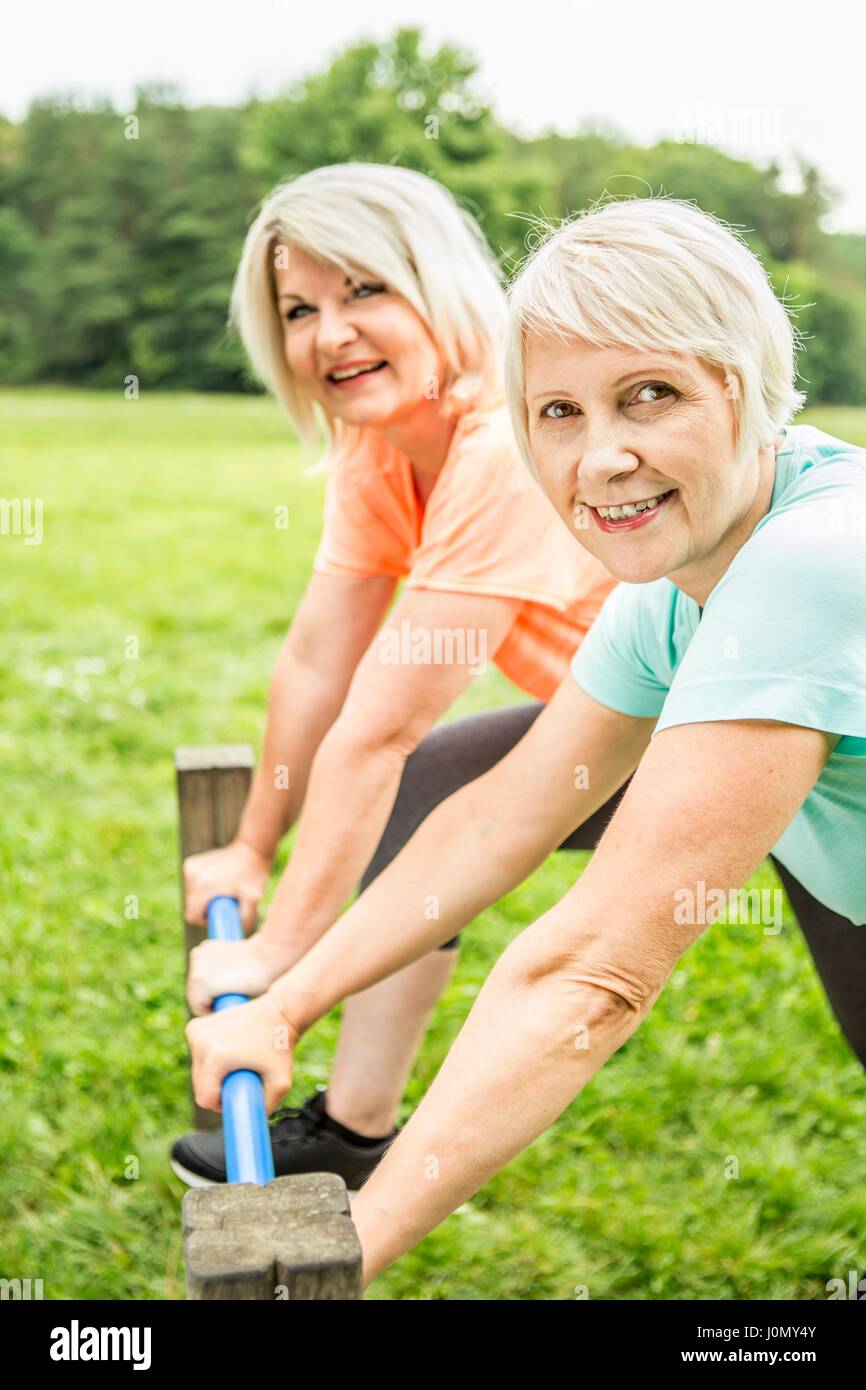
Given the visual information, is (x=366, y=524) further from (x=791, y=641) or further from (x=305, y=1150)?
(x=791, y=641)

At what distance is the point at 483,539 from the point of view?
6.23 feet

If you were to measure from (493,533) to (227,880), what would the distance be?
0.73 metres

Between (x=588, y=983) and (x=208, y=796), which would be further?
(x=208, y=796)

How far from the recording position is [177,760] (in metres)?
2.29

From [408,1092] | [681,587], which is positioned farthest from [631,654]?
[408,1092]

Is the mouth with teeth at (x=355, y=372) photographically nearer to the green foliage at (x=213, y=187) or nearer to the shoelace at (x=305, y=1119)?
the shoelace at (x=305, y=1119)

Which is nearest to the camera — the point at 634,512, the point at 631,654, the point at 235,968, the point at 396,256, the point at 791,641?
the point at 791,641

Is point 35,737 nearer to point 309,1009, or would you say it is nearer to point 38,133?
point 309,1009

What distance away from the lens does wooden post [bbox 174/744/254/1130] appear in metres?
2.27

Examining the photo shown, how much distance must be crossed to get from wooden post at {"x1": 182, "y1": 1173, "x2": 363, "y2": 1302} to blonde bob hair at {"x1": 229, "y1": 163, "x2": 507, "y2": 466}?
1303 mm

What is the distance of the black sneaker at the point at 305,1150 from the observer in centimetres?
216

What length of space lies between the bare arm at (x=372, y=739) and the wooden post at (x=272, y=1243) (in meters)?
0.90

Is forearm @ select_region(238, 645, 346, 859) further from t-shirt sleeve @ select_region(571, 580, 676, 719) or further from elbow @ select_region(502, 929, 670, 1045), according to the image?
elbow @ select_region(502, 929, 670, 1045)

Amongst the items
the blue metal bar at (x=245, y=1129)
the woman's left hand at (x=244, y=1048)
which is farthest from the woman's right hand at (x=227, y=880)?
the woman's left hand at (x=244, y=1048)
